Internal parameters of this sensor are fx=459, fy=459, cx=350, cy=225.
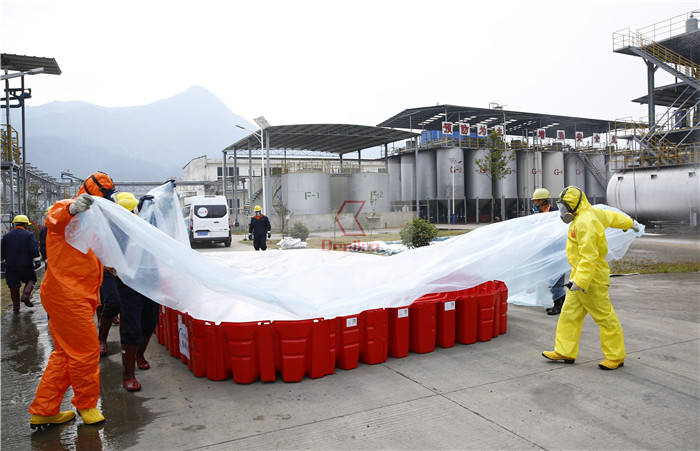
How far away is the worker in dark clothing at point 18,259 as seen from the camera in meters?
8.26

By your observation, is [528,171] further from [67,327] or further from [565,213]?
[67,327]

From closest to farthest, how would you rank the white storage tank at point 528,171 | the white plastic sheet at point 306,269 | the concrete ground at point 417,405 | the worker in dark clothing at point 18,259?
the concrete ground at point 417,405 → the white plastic sheet at point 306,269 → the worker in dark clothing at point 18,259 → the white storage tank at point 528,171

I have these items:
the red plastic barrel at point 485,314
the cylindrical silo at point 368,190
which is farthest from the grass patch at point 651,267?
the cylindrical silo at point 368,190

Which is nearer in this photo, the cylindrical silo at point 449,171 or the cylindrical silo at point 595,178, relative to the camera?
the cylindrical silo at point 449,171

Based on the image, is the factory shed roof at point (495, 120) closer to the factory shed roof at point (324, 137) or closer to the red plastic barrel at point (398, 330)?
the factory shed roof at point (324, 137)

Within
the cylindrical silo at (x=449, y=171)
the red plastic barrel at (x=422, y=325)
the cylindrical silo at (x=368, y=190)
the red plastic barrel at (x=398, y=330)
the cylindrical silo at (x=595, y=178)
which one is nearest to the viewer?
the red plastic barrel at (x=398, y=330)

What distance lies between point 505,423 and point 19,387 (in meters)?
4.71

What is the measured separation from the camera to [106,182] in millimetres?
4328

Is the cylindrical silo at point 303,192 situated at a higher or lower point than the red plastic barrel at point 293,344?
higher

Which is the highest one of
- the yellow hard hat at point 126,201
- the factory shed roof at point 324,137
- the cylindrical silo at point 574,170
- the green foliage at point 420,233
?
the factory shed roof at point 324,137

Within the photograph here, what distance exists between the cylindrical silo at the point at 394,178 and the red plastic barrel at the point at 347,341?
34.1m

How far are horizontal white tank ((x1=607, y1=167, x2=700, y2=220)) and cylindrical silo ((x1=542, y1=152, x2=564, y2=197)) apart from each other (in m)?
17.8

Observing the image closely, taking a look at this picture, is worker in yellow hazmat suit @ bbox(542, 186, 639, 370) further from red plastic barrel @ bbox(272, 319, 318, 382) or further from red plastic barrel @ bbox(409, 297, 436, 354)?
red plastic barrel @ bbox(272, 319, 318, 382)

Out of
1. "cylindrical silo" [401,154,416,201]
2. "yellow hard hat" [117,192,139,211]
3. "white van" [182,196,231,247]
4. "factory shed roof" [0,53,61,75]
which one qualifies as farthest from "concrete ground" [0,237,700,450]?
"cylindrical silo" [401,154,416,201]
